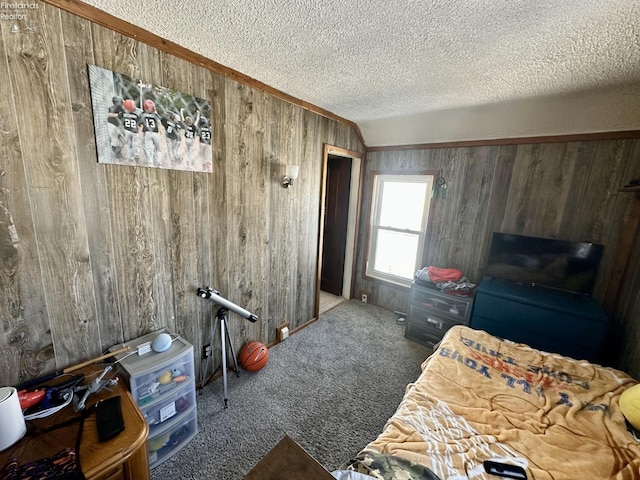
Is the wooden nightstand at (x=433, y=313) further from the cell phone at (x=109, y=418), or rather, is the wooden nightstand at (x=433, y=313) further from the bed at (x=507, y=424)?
the cell phone at (x=109, y=418)

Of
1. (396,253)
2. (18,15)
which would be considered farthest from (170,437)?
(396,253)

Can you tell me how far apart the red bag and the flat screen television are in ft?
0.99

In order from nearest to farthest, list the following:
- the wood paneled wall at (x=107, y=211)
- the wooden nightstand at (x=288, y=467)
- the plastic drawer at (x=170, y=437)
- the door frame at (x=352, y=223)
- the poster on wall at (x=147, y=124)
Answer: the wooden nightstand at (x=288, y=467) → the wood paneled wall at (x=107, y=211) → the poster on wall at (x=147, y=124) → the plastic drawer at (x=170, y=437) → the door frame at (x=352, y=223)

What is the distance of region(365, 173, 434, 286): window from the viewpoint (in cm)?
336

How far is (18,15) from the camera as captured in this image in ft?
3.70

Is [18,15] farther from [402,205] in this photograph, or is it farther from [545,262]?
[545,262]

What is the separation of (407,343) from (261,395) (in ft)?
5.60

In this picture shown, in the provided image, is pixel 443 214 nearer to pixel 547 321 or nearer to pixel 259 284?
pixel 547 321

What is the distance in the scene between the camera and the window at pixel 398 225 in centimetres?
336

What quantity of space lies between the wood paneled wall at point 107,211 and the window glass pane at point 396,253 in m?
1.86

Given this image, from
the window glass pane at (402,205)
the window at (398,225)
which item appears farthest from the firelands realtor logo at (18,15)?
the window glass pane at (402,205)

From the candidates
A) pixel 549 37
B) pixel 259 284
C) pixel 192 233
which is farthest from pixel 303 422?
→ pixel 549 37

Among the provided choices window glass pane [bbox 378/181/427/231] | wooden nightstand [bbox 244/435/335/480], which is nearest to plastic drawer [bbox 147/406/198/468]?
wooden nightstand [bbox 244/435/335/480]

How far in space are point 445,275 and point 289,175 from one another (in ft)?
6.75
